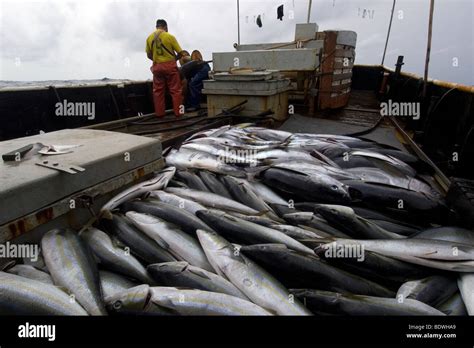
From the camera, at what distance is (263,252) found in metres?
2.27

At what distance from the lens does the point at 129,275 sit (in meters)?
2.34

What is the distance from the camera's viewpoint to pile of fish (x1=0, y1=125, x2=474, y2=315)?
1.91 m

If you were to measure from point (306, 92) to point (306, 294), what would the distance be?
759cm

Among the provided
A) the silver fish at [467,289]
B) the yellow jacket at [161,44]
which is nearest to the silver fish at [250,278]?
the silver fish at [467,289]

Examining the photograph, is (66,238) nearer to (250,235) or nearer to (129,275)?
(129,275)

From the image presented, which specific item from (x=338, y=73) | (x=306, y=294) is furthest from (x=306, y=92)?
(x=306, y=294)

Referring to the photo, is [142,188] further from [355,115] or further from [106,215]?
[355,115]

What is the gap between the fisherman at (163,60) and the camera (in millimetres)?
7387

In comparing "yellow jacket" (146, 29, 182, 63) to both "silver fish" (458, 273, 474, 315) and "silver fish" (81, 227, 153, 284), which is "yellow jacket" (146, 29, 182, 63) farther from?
"silver fish" (458, 273, 474, 315)
